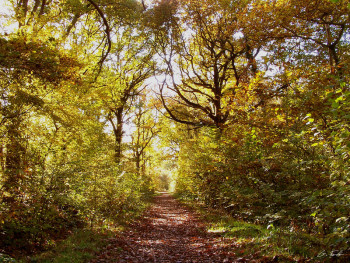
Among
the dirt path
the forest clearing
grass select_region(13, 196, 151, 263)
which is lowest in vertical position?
the dirt path

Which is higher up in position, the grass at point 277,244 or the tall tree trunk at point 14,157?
the tall tree trunk at point 14,157

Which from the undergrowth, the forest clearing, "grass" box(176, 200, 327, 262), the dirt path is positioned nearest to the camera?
the undergrowth

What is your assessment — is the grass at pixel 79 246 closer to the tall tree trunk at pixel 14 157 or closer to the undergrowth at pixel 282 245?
the tall tree trunk at pixel 14 157

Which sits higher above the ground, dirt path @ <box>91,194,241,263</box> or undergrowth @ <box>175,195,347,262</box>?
undergrowth @ <box>175,195,347,262</box>

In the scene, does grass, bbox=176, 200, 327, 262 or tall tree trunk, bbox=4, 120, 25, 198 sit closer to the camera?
grass, bbox=176, 200, 327, 262

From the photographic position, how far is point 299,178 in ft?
22.5

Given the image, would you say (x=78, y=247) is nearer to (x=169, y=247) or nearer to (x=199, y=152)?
(x=169, y=247)

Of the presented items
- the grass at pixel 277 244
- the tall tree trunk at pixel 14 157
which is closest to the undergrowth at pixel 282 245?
the grass at pixel 277 244

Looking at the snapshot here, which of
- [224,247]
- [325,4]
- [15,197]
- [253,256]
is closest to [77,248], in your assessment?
[15,197]

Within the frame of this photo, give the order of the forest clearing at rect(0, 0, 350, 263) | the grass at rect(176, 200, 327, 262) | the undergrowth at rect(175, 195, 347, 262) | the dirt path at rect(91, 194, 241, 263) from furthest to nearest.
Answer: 1. the dirt path at rect(91, 194, 241, 263)
2. the forest clearing at rect(0, 0, 350, 263)
3. the grass at rect(176, 200, 327, 262)
4. the undergrowth at rect(175, 195, 347, 262)

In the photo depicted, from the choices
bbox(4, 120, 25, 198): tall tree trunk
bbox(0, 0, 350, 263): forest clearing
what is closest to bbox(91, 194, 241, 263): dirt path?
bbox(0, 0, 350, 263): forest clearing


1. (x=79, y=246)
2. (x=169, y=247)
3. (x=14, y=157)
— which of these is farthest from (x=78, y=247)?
(x=14, y=157)

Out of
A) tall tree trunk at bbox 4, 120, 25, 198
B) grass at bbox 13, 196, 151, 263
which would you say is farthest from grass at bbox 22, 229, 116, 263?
tall tree trunk at bbox 4, 120, 25, 198

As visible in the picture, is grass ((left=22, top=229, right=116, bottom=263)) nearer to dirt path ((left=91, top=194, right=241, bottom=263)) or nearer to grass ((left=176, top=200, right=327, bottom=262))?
dirt path ((left=91, top=194, right=241, bottom=263))
